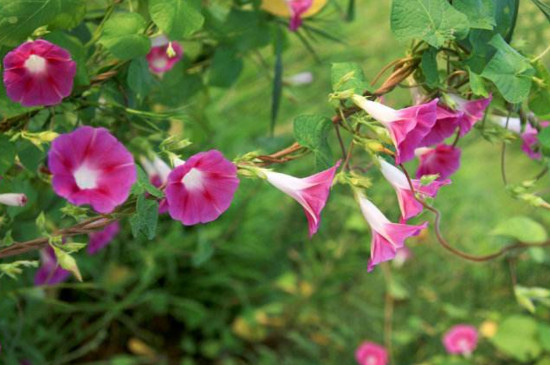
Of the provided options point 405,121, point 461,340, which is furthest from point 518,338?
point 405,121

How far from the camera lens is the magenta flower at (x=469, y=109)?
2.83 feet

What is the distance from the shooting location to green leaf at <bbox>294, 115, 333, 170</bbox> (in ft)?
2.62

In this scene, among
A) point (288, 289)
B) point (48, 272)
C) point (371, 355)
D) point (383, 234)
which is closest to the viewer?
point (383, 234)

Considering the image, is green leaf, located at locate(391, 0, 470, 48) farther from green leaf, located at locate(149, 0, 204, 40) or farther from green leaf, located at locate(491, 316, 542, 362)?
green leaf, located at locate(491, 316, 542, 362)

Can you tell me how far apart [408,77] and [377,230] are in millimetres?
189

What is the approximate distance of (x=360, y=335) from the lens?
1.87 metres

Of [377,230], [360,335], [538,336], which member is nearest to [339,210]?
[360,335]

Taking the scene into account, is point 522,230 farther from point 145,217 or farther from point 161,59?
point 145,217

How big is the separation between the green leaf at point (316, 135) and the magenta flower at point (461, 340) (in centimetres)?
99

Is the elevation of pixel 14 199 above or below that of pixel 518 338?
above

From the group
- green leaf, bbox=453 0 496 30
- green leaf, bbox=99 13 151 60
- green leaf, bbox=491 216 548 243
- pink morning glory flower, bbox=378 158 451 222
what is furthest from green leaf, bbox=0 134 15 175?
green leaf, bbox=491 216 548 243

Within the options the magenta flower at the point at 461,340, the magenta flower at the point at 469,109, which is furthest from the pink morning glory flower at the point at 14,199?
the magenta flower at the point at 461,340

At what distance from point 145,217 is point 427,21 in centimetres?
33

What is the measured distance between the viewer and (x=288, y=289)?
6.34 ft
